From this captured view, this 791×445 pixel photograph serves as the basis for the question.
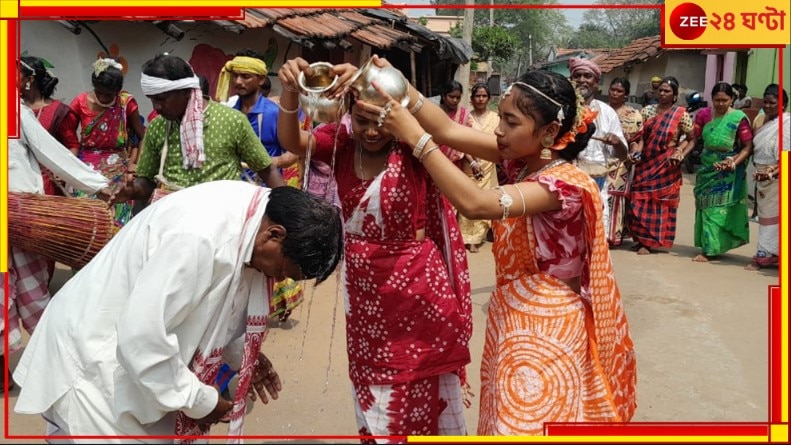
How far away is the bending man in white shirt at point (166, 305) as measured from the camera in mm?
1896

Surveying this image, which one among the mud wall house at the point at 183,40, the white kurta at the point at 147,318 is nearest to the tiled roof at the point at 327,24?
the mud wall house at the point at 183,40

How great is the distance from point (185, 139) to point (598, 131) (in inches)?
165

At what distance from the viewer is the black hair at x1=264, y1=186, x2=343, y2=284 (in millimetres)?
2027

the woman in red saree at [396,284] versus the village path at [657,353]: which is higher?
the woman in red saree at [396,284]

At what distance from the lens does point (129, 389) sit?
2.03m

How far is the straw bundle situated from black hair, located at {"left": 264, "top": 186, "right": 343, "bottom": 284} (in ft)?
7.26

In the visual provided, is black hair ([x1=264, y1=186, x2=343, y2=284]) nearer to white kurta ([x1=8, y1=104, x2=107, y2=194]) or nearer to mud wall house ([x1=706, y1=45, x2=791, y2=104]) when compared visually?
white kurta ([x1=8, y1=104, x2=107, y2=194])

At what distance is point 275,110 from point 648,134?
Answer: 14.8ft

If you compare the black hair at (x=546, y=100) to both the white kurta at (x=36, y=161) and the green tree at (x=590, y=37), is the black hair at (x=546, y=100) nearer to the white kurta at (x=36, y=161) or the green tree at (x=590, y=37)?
the white kurta at (x=36, y=161)

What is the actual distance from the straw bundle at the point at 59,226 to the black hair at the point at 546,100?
2.50 metres

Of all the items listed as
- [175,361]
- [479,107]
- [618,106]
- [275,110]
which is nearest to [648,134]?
[618,106]

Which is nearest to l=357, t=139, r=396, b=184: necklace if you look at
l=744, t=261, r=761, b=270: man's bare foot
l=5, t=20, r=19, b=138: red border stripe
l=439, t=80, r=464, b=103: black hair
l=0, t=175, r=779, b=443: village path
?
l=0, t=175, r=779, b=443: village path

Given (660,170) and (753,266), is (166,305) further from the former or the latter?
(660,170)

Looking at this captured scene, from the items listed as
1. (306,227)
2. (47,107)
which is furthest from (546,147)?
(47,107)
